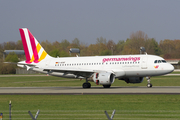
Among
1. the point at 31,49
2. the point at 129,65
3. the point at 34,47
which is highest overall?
the point at 34,47

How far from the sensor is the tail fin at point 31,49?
45.2 metres

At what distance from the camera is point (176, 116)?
16.1 metres

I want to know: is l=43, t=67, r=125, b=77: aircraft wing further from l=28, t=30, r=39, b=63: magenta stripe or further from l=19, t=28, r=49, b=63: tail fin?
l=28, t=30, r=39, b=63: magenta stripe

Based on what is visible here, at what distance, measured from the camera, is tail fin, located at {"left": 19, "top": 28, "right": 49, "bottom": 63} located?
45188mm

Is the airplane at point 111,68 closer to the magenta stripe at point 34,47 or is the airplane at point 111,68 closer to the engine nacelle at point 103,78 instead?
the engine nacelle at point 103,78

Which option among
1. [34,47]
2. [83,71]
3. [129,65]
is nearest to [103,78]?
[83,71]

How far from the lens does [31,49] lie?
149ft

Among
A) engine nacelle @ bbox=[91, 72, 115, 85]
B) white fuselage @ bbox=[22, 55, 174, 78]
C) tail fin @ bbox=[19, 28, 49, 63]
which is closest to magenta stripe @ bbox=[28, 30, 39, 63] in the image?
tail fin @ bbox=[19, 28, 49, 63]

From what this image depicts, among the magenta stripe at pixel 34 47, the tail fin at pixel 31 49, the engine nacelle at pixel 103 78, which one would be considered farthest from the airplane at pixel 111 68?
the tail fin at pixel 31 49

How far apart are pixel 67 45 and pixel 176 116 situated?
177 metres

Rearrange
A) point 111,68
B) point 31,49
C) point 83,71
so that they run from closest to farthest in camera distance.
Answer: point 83,71 → point 111,68 → point 31,49

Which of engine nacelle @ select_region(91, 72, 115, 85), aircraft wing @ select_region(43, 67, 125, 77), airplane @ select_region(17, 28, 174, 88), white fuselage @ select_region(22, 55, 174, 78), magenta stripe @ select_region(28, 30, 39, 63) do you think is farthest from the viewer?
magenta stripe @ select_region(28, 30, 39, 63)

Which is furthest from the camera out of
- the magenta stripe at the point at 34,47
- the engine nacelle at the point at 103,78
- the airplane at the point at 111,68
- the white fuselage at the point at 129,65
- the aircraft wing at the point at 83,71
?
the magenta stripe at the point at 34,47

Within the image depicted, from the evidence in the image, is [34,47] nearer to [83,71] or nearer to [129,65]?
[83,71]
